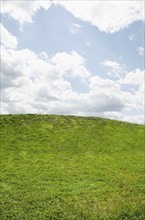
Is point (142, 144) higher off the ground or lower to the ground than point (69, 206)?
higher

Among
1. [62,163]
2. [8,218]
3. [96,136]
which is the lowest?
[8,218]

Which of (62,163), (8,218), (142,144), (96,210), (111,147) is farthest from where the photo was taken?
(142,144)

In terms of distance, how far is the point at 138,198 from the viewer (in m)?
28.1

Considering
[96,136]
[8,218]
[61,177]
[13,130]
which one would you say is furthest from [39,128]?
[8,218]

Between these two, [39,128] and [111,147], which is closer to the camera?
[111,147]

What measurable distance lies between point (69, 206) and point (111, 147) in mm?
26450

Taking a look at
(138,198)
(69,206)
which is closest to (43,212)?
(69,206)

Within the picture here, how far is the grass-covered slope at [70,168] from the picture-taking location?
25172 millimetres

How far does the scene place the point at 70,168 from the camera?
3909 centimetres

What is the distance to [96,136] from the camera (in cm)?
5622

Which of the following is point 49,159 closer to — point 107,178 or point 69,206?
point 107,178

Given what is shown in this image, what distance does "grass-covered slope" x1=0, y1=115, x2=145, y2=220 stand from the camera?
2517 cm

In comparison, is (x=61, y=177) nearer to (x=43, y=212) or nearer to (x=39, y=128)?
(x=43, y=212)

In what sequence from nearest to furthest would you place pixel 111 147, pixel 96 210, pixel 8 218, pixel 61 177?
pixel 8 218, pixel 96 210, pixel 61 177, pixel 111 147
